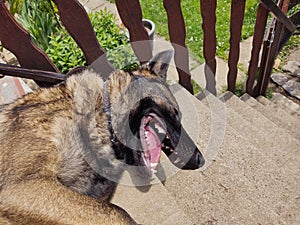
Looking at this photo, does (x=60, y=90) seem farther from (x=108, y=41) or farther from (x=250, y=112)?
(x=250, y=112)

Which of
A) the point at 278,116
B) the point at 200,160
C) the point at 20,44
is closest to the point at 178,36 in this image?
the point at 200,160

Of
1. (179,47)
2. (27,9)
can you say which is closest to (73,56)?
(27,9)

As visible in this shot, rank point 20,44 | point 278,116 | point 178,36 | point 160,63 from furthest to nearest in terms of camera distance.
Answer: point 278,116 → point 178,36 → point 160,63 → point 20,44

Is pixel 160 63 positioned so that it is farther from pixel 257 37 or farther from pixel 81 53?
pixel 257 37

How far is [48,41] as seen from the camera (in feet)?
11.9

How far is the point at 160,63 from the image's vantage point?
2.50 m

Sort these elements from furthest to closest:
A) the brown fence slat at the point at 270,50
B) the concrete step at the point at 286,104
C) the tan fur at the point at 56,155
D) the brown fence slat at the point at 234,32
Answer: the concrete step at the point at 286,104, the brown fence slat at the point at 270,50, the brown fence slat at the point at 234,32, the tan fur at the point at 56,155

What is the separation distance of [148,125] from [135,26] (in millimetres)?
846

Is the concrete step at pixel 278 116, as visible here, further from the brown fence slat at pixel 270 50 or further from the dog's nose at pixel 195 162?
the dog's nose at pixel 195 162

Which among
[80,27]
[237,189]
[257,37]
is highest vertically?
[80,27]

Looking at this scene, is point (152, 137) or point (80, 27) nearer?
point (152, 137)

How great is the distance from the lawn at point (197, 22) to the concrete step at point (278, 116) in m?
0.94

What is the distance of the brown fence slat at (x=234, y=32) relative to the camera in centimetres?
304

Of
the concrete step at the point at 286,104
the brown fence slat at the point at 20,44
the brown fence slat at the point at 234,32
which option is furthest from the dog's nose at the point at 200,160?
the concrete step at the point at 286,104
